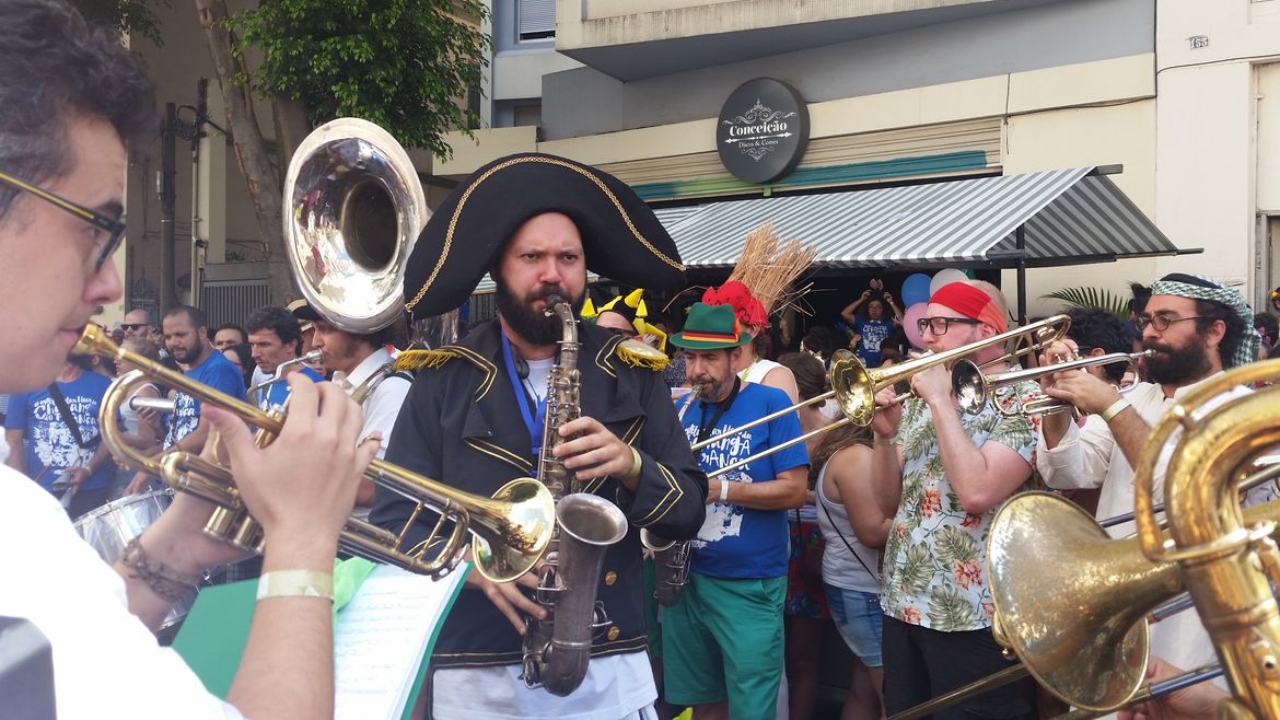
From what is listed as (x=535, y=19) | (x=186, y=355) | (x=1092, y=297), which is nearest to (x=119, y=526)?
(x=186, y=355)

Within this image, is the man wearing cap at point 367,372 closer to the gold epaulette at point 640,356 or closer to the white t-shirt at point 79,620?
the gold epaulette at point 640,356

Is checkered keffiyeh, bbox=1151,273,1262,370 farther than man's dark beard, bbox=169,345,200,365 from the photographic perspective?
No

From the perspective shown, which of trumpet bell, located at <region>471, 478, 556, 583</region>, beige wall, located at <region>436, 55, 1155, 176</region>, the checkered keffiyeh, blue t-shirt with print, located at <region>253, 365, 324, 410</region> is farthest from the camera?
beige wall, located at <region>436, 55, 1155, 176</region>

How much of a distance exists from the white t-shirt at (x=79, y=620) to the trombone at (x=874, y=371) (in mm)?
3241

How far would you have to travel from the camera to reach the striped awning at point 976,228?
28.1ft

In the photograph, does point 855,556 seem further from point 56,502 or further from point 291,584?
point 56,502

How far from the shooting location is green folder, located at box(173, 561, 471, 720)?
194cm

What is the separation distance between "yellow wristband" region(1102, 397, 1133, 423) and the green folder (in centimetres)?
236

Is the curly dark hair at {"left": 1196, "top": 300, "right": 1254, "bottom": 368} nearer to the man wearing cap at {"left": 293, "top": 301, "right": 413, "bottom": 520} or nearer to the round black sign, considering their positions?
the man wearing cap at {"left": 293, "top": 301, "right": 413, "bottom": 520}

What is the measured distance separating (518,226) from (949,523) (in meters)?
2.02

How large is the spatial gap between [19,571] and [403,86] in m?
13.9

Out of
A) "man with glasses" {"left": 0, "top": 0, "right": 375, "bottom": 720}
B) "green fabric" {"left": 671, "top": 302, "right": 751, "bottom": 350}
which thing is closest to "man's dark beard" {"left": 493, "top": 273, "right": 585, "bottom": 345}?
"man with glasses" {"left": 0, "top": 0, "right": 375, "bottom": 720}

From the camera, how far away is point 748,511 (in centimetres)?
466

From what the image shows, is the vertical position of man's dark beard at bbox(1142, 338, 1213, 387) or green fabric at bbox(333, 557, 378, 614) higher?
man's dark beard at bbox(1142, 338, 1213, 387)
